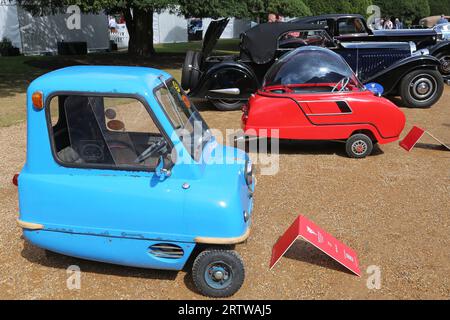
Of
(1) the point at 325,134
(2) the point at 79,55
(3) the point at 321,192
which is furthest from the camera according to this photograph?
(2) the point at 79,55

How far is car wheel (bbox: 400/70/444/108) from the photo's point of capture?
9.12 m

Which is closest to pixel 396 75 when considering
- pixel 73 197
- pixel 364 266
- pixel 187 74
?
pixel 187 74

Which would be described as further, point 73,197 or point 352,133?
point 352,133

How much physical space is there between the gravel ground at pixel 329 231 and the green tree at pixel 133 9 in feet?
23.2

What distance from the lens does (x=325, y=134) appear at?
625 cm

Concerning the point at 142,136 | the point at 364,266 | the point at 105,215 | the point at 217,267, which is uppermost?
the point at 142,136

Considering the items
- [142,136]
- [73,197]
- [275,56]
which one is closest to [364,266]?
[142,136]

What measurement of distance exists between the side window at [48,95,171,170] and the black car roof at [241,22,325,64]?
6.04 metres

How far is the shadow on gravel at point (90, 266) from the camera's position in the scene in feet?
11.5

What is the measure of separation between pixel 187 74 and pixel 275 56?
1881 millimetres

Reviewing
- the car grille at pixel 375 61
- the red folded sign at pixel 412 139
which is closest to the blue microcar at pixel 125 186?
the red folded sign at pixel 412 139

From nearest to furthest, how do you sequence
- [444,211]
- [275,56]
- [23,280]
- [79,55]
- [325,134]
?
[23,280] < [444,211] < [325,134] < [275,56] < [79,55]

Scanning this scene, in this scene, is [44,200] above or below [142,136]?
below

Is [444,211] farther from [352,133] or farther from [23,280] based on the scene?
[23,280]
